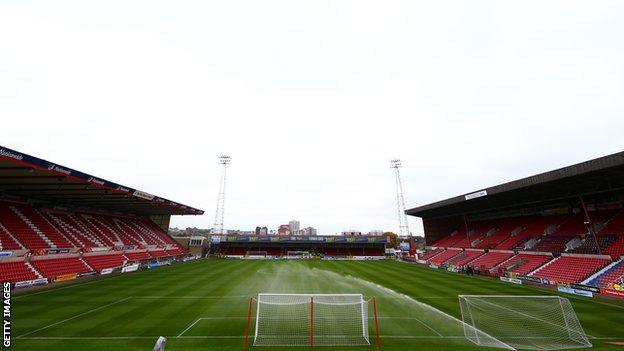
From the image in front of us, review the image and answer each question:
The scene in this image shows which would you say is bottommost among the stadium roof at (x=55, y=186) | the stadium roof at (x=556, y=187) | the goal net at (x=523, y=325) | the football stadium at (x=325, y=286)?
the goal net at (x=523, y=325)

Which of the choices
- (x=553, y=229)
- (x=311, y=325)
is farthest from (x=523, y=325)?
(x=553, y=229)

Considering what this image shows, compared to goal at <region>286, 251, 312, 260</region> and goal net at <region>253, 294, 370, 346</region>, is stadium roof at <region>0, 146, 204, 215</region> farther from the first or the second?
goal at <region>286, 251, 312, 260</region>

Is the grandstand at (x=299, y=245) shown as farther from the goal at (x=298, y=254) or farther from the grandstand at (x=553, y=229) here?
the grandstand at (x=553, y=229)

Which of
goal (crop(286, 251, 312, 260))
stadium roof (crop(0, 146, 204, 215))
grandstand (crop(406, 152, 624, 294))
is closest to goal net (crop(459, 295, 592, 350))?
grandstand (crop(406, 152, 624, 294))

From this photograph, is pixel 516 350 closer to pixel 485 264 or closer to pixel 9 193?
pixel 485 264

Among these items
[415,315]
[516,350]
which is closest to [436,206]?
[415,315]

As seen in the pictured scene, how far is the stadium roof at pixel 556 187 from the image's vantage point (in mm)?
23656

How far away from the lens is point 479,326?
15.5 meters

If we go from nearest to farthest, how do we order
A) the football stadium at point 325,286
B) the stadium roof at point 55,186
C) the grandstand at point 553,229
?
the football stadium at point 325,286 → the stadium roof at point 55,186 → the grandstand at point 553,229

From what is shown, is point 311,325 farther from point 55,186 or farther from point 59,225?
point 59,225

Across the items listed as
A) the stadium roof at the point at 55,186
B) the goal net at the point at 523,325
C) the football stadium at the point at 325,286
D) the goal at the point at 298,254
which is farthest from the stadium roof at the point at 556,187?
the stadium roof at the point at 55,186

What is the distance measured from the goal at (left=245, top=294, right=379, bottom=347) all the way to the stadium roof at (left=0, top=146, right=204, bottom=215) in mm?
19490

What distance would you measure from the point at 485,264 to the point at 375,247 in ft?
133

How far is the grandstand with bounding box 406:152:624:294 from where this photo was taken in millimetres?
25938
